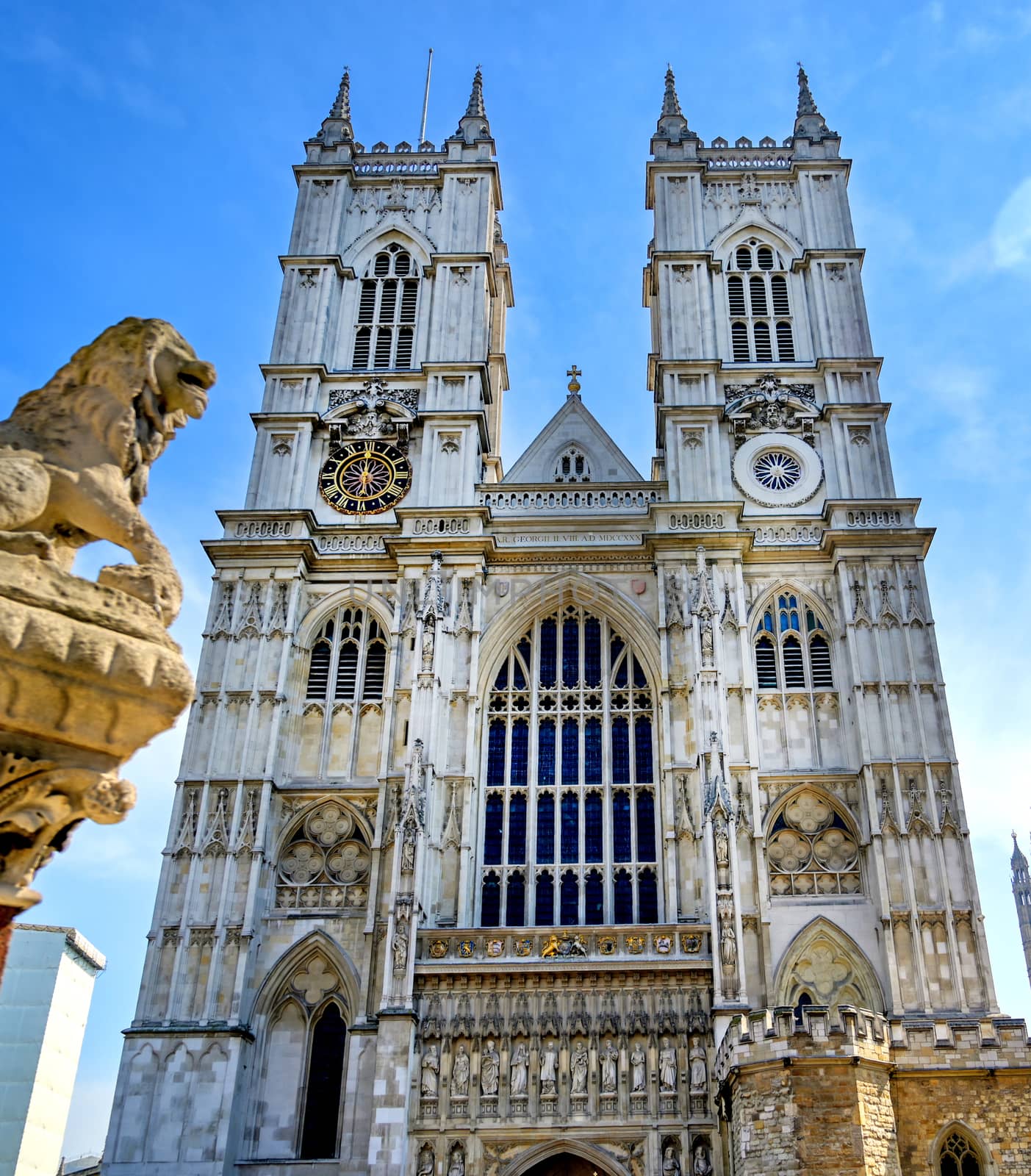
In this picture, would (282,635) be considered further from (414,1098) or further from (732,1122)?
(732,1122)

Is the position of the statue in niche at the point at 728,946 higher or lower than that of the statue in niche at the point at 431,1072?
higher

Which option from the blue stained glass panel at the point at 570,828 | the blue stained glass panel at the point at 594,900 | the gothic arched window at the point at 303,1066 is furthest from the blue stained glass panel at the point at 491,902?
the gothic arched window at the point at 303,1066

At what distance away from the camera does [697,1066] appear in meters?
19.7

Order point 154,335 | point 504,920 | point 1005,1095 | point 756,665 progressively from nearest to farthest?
point 154,335 < point 1005,1095 < point 504,920 < point 756,665

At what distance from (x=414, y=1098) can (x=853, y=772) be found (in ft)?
32.6

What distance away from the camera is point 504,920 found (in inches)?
897

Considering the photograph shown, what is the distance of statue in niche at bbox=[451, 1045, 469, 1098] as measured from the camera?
19.8m

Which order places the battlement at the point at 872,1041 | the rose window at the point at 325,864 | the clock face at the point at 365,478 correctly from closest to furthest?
the battlement at the point at 872,1041
the rose window at the point at 325,864
the clock face at the point at 365,478

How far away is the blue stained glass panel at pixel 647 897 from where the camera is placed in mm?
22734

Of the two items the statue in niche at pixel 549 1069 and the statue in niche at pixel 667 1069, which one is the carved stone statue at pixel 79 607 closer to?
the statue in niche at pixel 549 1069

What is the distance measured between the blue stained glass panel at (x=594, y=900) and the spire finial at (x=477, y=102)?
69.6 ft

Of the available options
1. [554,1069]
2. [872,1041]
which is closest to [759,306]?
[554,1069]

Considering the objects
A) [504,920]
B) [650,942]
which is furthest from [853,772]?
[504,920]

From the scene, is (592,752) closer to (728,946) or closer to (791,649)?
(791,649)
